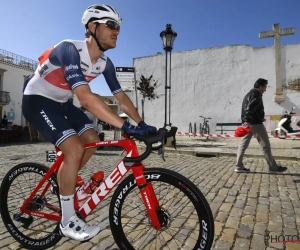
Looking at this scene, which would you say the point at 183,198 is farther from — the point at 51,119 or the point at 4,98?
the point at 4,98

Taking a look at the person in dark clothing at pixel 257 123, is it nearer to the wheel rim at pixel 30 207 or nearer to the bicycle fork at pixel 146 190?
the bicycle fork at pixel 146 190

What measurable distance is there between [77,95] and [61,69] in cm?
48

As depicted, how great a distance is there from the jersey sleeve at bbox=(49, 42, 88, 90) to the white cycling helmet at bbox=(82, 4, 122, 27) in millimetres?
347

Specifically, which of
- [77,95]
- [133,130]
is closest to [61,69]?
[77,95]

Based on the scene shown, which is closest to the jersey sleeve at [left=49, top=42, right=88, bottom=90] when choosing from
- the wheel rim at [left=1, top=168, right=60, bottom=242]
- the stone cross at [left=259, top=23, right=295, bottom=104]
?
the wheel rim at [left=1, top=168, right=60, bottom=242]

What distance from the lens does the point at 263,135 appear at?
5.44m

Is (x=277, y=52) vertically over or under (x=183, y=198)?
over

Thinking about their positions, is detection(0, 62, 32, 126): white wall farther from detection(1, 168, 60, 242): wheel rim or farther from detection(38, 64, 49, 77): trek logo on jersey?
detection(38, 64, 49, 77): trek logo on jersey

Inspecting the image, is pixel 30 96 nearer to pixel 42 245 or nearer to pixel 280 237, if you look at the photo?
pixel 42 245

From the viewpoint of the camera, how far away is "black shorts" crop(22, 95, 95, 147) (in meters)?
2.10

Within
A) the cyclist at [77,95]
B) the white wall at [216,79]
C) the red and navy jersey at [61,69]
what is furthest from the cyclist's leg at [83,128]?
the white wall at [216,79]

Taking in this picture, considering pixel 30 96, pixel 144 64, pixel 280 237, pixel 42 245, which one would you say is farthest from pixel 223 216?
pixel 144 64

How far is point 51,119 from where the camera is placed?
2.15 meters

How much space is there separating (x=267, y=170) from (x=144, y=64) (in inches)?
826
